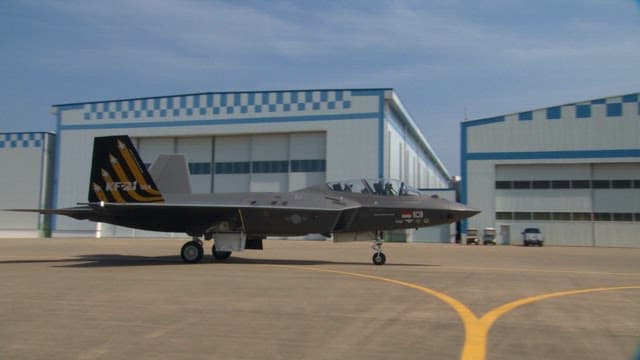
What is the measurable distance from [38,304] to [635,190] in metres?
43.0

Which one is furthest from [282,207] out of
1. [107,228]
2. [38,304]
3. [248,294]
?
[107,228]

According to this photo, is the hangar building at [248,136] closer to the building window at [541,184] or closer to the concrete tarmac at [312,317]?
the building window at [541,184]

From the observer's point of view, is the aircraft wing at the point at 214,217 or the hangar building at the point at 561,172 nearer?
the aircraft wing at the point at 214,217

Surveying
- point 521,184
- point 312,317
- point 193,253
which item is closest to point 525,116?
point 521,184

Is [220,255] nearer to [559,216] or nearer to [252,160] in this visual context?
[252,160]

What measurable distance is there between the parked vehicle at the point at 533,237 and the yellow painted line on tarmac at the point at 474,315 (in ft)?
93.7

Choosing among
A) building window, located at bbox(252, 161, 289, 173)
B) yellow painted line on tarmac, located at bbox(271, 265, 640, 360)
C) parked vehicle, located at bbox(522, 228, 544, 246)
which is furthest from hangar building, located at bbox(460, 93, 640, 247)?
yellow painted line on tarmac, located at bbox(271, 265, 640, 360)

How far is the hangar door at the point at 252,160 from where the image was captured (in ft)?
141

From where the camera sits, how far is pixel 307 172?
141ft

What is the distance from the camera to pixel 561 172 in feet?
135

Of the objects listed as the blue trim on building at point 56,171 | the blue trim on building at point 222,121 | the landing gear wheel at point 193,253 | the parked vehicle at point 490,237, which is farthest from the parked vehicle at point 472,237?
the blue trim on building at point 56,171

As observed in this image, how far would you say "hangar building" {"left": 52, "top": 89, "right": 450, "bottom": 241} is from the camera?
1633 inches

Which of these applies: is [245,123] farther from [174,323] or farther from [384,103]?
[174,323]

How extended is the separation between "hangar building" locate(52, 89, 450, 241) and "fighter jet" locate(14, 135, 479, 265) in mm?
24159
